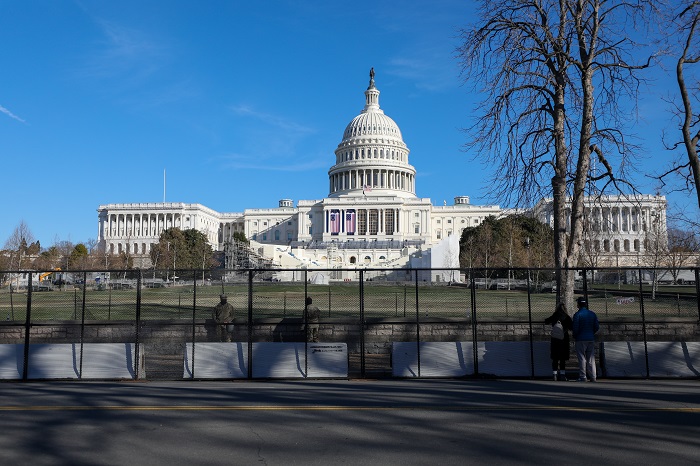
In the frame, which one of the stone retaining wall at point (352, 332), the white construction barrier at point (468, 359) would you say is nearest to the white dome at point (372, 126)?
the stone retaining wall at point (352, 332)

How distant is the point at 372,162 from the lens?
139625 millimetres

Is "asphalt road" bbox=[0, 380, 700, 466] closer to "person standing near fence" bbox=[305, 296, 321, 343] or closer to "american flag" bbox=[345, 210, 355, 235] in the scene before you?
"person standing near fence" bbox=[305, 296, 321, 343]

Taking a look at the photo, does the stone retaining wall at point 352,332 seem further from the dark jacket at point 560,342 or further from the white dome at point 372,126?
the white dome at point 372,126

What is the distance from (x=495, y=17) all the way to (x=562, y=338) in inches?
333

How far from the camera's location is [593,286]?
731 inches

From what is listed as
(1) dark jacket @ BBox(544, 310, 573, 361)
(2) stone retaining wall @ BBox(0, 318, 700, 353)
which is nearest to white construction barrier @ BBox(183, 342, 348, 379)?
(2) stone retaining wall @ BBox(0, 318, 700, 353)

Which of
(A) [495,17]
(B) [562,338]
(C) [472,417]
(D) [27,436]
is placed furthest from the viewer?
(A) [495,17]

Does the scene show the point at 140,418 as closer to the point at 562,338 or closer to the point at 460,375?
the point at 460,375

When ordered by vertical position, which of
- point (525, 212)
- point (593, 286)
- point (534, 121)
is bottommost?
point (593, 286)

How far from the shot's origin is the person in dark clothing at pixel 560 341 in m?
13.4

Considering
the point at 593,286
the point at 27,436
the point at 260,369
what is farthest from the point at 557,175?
the point at 27,436

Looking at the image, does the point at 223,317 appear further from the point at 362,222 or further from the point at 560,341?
the point at 362,222

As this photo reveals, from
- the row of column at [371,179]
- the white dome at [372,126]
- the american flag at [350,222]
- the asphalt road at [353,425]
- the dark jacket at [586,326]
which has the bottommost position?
the asphalt road at [353,425]

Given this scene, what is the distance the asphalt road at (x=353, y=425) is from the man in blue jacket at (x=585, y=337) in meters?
1.23
